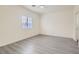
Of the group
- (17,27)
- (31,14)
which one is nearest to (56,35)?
(31,14)

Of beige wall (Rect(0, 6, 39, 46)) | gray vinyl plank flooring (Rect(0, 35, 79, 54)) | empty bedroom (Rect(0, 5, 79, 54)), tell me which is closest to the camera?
gray vinyl plank flooring (Rect(0, 35, 79, 54))

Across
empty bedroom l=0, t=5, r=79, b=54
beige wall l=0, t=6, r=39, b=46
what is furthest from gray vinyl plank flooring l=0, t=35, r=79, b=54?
beige wall l=0, t=6, r=39, b=46

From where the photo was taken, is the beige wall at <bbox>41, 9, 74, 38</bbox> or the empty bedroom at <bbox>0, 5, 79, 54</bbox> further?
the beige wall at <bbox>41, 9, 74, 38</bbox>

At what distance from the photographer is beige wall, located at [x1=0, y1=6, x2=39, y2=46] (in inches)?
136

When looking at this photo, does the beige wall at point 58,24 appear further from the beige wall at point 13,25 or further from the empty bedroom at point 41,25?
the beige wall at point 13,25

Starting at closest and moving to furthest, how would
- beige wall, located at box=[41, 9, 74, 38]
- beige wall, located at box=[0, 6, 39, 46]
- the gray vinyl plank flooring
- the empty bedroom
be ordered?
the gray vinyl plank flooring, beige wall, located at box=[0, 6, 39, 46], the empty bedroom, beige wall, located at box=[41, 9, 74, 38]

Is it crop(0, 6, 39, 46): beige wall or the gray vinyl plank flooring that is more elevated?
crop(0, 6, 39, 46): beige wall

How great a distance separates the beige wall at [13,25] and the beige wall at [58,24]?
0.50 metres

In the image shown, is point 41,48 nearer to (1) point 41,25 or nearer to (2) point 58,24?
(1) point 41,25

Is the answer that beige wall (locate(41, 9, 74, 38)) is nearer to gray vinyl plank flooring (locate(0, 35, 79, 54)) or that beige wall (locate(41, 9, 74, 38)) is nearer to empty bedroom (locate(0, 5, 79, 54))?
empty bedroom (locate(0, 5, 79, 54))

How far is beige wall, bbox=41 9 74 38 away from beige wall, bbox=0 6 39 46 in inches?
19.6

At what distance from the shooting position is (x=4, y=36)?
→ 3.54m

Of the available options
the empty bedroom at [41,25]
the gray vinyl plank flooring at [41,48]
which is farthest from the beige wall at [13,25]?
the gray vinyl plank flooring at [41,48]
